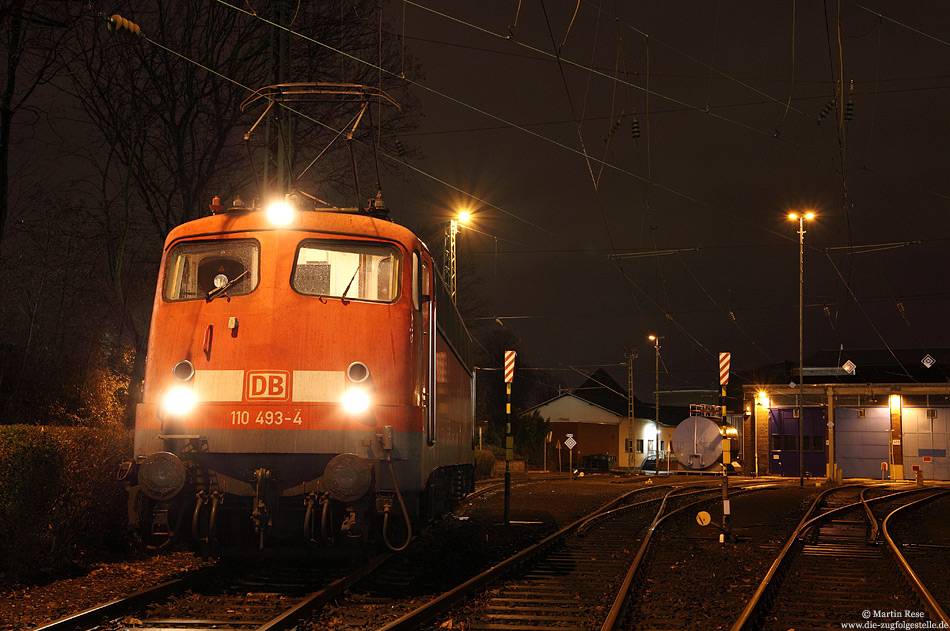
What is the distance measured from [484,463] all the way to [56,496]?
2920cm

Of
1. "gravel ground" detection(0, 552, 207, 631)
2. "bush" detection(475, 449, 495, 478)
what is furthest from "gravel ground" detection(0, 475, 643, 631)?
"bush" detection(475, 449, 495, 478)

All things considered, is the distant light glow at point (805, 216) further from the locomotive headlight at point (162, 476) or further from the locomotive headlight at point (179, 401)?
the locomotive headlight at point (162, 476)

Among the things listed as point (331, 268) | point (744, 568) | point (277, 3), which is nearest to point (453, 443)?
point (744, 568)

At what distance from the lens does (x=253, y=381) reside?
8.53m

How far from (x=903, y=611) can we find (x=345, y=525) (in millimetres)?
5222

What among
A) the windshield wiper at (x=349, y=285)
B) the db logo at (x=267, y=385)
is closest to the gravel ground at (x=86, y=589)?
the db logo at (x=267, y=385)

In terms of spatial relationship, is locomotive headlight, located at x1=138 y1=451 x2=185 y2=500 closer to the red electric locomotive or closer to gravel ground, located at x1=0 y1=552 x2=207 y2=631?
the red electric locomotive

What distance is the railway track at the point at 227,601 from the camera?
23.5 feet

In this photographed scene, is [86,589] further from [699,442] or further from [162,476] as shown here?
[699,442]

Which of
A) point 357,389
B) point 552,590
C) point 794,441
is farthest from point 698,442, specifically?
point 794,441

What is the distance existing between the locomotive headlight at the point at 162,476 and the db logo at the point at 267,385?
877mm

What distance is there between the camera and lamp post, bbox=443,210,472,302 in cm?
2627

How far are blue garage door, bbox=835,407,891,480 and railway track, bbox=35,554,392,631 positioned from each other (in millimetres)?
41751

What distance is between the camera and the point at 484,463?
38.1 metres
